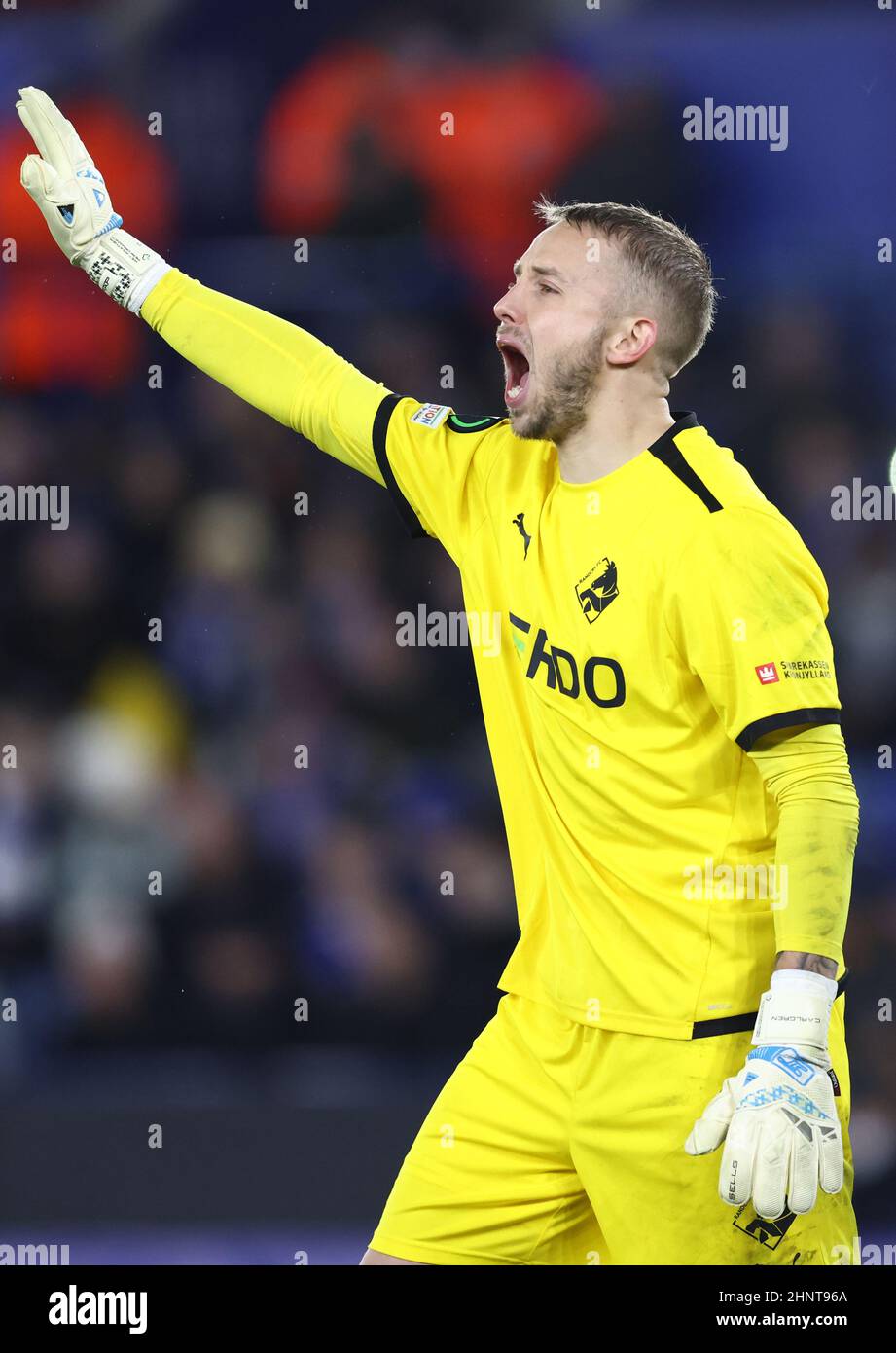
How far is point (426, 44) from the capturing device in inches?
145

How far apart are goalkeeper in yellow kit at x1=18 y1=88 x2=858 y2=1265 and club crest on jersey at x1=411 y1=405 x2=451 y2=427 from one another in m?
0.08

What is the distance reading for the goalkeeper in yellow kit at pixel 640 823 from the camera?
1905mm

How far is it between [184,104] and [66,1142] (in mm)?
2476

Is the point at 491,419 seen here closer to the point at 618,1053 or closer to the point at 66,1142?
the point at 618,1053

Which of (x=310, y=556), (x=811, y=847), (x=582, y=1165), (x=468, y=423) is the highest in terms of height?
(x=310, y=556)

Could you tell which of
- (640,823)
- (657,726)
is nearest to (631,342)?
(657,726)

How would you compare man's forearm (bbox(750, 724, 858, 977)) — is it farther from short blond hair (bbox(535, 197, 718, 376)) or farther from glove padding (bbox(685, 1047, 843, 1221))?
short blond hair (bbox(535, 197, 718, 376))

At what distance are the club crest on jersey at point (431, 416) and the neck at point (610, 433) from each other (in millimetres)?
257

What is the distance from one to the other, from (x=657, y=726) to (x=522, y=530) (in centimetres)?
37

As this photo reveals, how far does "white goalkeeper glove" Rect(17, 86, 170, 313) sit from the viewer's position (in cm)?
247

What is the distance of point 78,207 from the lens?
8.10 ft

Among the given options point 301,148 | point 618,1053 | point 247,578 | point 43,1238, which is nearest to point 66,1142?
point 43,1238

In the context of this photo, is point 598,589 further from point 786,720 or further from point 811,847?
point 811,847

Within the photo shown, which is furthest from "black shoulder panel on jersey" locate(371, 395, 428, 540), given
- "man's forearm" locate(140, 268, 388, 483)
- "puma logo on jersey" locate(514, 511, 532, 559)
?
"puma logo on jersey" locate(514, 511, 532, 559)
